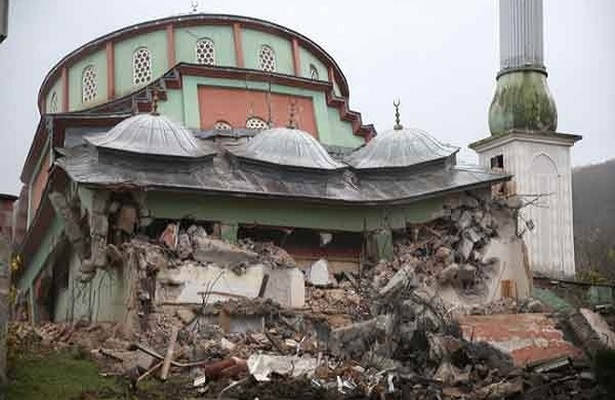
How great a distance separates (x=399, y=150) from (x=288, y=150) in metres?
3.08

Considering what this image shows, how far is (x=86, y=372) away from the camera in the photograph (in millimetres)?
17156

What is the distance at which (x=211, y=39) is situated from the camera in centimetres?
3147

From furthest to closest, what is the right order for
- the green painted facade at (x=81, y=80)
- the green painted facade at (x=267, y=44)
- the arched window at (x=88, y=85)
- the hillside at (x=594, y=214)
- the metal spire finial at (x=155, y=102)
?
1. the hillside at (x=594, y=214)
2. the green painted facade at (x=267, y=44)
3. the arched window at (x=88, y=85)
4. the green painted facade at (x=81, y=80)
5. the metal spire finial at (x=155, y=102)

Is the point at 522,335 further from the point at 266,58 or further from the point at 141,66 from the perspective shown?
the point at 141,66

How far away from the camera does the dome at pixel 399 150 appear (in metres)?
26.8

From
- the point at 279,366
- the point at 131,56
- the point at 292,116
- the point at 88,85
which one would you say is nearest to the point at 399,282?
the point at 279,366

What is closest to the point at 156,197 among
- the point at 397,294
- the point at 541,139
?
the point at 397,294

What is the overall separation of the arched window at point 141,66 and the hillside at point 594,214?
1819 cm

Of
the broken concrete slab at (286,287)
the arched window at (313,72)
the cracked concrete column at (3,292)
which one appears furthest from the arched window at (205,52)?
the cracked concrete column at (3,292)

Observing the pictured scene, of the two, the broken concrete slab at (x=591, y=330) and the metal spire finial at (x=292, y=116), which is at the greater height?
the metal spire finial at (x=292, y=116)

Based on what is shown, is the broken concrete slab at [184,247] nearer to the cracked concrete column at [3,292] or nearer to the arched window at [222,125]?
the arched window at [222,125]

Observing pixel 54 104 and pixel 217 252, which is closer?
pixel 217 252

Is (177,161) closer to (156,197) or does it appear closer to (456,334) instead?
(156,197)

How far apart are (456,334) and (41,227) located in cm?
1372
